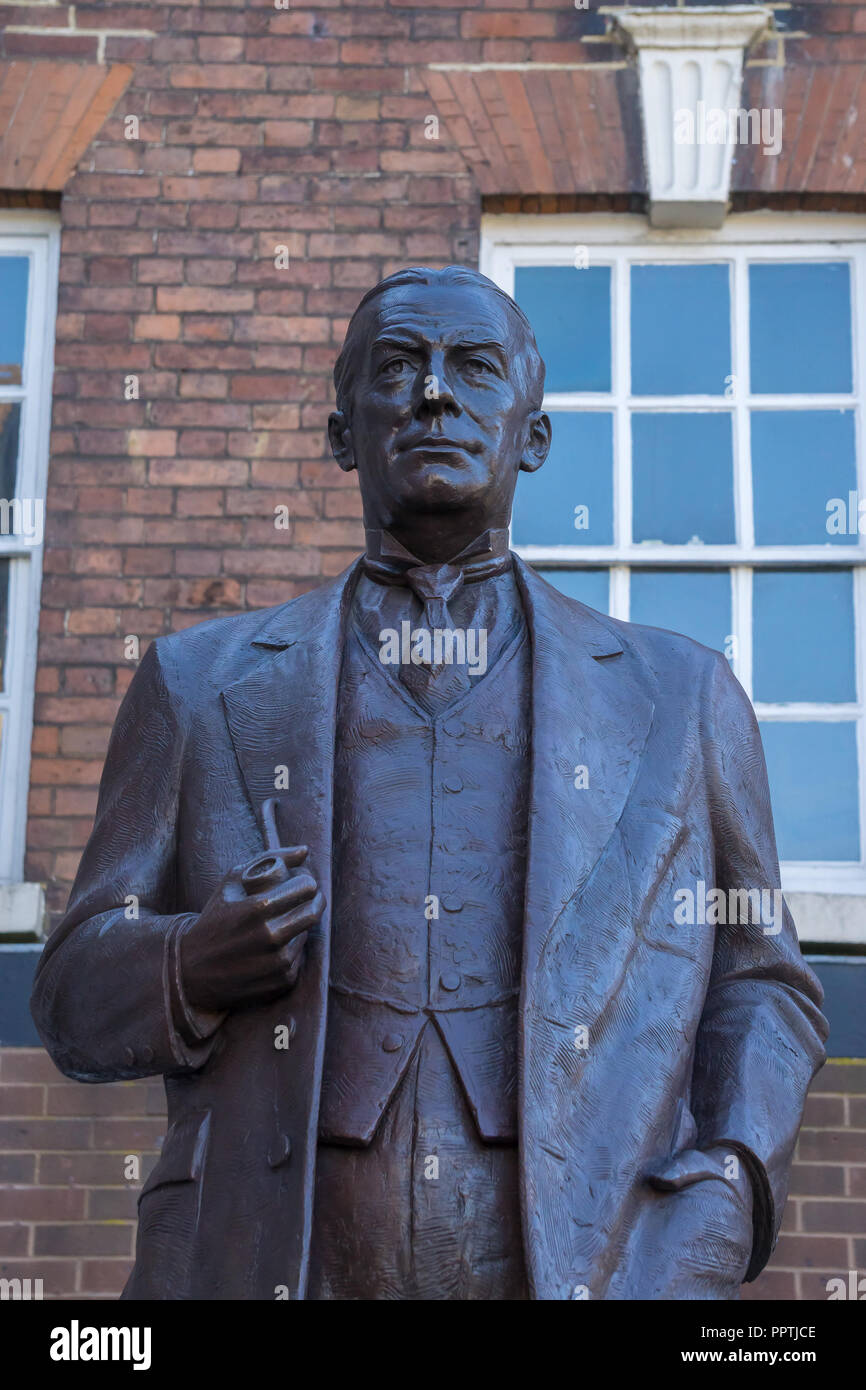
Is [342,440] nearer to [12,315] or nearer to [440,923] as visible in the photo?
[440,923]

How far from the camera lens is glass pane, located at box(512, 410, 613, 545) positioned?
7.57m

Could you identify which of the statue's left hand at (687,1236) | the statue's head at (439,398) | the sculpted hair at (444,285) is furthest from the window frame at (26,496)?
the statue's left hand at (687,1236)

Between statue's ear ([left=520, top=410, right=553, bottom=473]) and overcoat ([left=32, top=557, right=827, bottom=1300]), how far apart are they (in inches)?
10.3

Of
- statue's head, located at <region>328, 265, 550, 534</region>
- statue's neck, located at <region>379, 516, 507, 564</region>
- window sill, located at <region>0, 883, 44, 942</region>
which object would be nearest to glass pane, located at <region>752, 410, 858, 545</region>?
window sill, located at <region>0, 883, 44, 942</region>

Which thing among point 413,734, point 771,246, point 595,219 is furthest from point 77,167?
point 413,734

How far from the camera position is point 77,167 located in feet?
25.6

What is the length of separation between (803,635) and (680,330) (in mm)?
1132

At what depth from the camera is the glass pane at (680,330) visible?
25.5 feet

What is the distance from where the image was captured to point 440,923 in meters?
3.59

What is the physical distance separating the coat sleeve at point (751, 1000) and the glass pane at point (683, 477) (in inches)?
139

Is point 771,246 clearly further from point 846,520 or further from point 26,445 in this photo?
point 26,445

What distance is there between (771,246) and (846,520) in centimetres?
101

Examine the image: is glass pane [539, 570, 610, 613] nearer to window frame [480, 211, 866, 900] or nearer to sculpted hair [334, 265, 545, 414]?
window frame [480, 211, 866, 900]

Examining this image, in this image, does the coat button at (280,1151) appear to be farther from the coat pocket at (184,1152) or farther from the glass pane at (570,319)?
the glass pane at (570,319)
